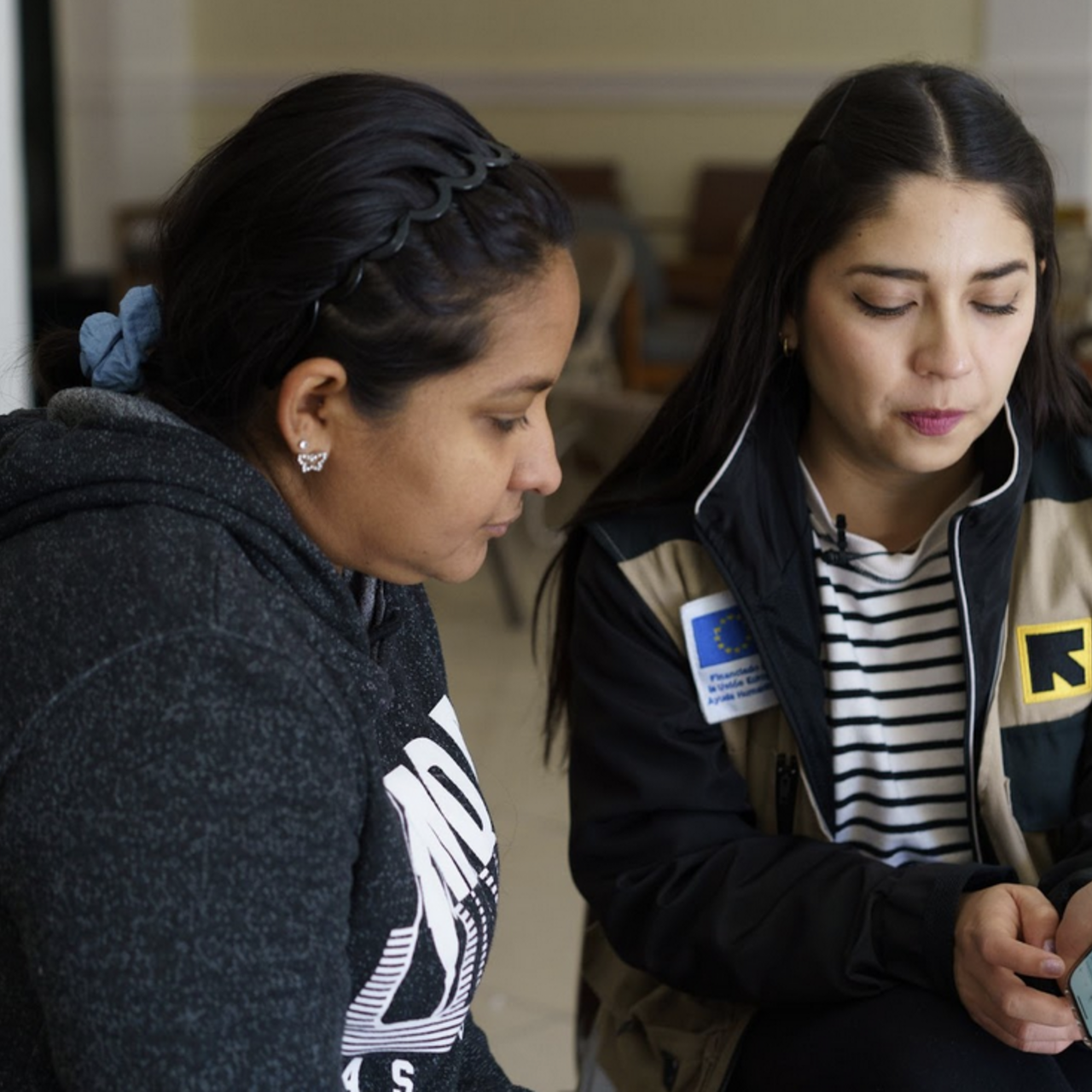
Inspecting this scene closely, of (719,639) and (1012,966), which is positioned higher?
(719,639)

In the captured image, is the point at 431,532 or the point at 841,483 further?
the point at 841,483

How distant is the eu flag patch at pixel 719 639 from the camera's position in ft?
4.92

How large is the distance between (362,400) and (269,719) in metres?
0.22

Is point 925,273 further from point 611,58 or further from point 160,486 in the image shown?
point 611,58

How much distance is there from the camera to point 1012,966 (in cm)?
129

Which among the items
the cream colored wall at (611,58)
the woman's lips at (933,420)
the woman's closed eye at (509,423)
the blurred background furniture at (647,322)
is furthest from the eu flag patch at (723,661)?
the cream colored wall at (611,58)

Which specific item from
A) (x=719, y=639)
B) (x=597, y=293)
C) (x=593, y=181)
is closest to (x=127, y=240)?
(x=593, y=181)

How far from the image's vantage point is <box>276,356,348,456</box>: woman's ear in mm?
992

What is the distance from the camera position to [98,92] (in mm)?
7449

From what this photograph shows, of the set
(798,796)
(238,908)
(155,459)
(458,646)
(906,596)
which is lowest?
(458,646)

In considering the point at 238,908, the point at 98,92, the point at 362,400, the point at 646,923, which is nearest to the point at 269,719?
the point at 238,908

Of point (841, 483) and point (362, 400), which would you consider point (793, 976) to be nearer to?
point (841, 483)

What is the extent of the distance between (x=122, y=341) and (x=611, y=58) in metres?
6.63

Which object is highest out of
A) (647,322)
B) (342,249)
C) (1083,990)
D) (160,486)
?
(342,249)
